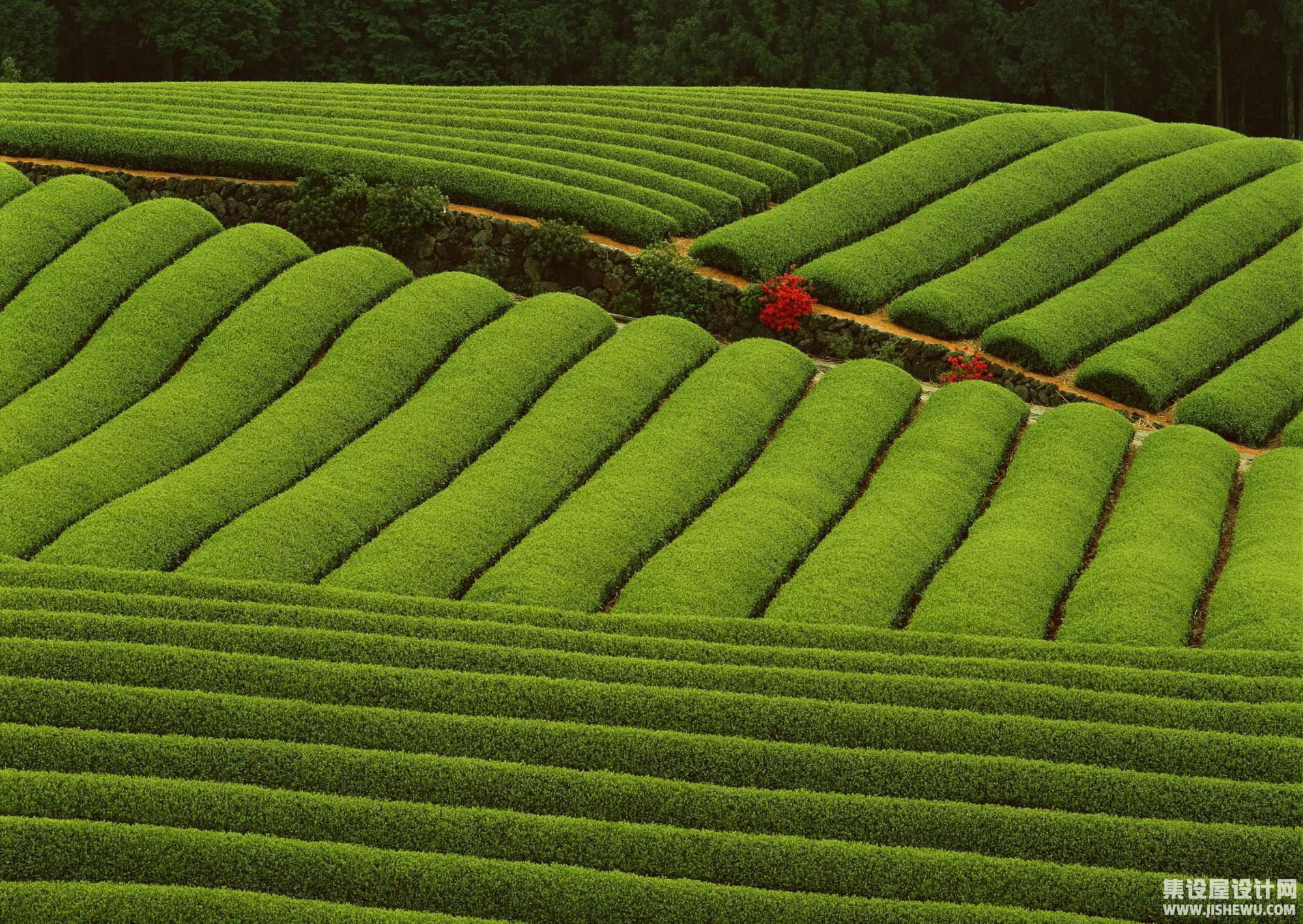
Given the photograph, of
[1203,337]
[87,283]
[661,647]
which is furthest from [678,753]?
[1203,337]

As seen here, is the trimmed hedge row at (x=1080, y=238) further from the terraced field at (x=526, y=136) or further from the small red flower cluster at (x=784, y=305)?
the terraced field at (x=526, y=136)

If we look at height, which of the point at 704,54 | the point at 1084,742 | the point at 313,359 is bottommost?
the point at 1084,742

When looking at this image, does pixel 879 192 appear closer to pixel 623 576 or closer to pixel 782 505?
pixel 782 505

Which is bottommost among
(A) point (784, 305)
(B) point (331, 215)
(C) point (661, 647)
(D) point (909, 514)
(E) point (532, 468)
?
(C) point (661, 647)

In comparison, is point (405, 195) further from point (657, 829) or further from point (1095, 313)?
point (657, 829)

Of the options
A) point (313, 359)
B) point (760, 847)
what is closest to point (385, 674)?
point (760, 847)

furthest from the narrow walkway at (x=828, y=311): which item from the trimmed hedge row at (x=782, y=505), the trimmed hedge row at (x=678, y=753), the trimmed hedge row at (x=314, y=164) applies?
the trimmed hedge row at (x=678, y=753)

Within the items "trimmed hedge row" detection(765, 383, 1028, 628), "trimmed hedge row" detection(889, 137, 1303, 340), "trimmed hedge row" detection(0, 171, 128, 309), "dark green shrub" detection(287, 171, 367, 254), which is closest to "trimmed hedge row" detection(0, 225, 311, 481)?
"trimmed hedge row" detection(0, 171, 128, 309)

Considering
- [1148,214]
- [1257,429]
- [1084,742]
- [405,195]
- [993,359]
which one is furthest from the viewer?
[1148,214]
